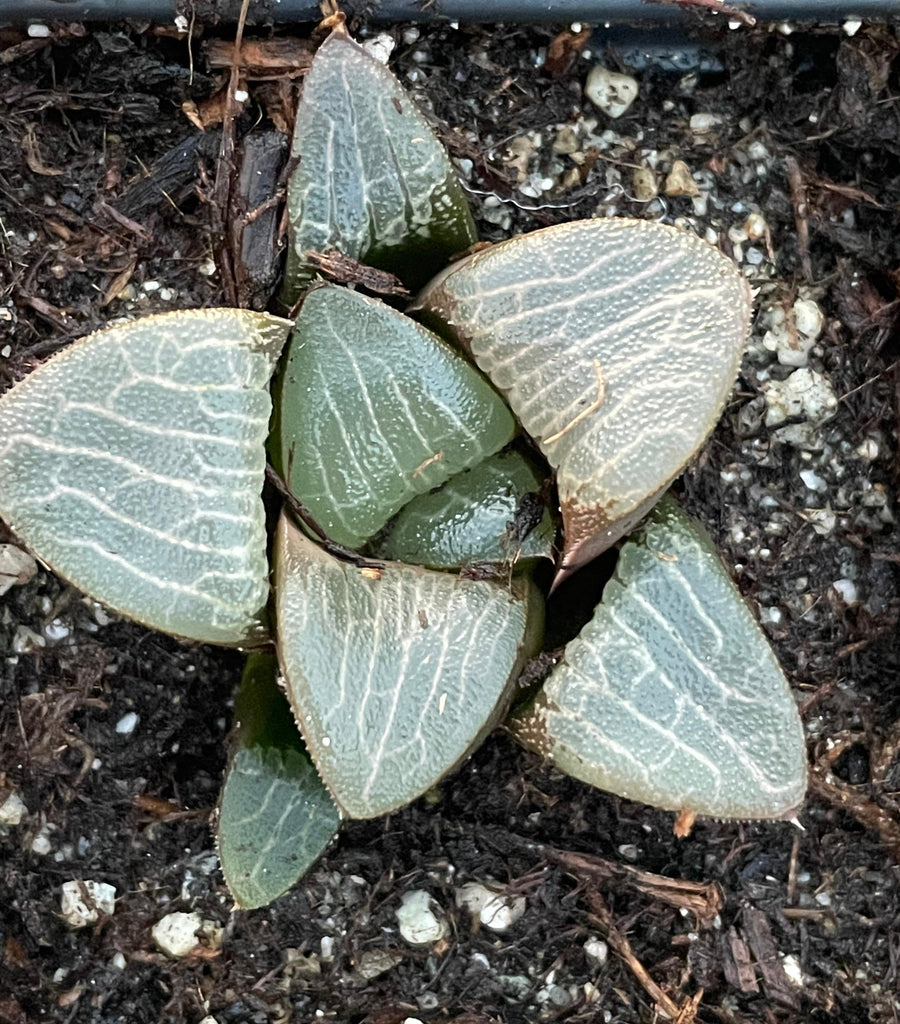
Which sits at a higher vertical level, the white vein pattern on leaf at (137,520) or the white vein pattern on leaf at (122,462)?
the white vein pattern on leaf at (122,462)

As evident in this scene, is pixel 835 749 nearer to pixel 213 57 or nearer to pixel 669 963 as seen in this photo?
pixel 669 963

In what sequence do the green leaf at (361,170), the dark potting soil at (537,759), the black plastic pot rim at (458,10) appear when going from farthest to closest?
the dark potting soil at (537,759), the black plastic pot rim at (458,10), the green leaf at (361,170)

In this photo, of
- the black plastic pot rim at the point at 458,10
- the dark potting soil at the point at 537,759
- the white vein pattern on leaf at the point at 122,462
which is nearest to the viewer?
the white vein pattern on leaf at the point at 122,462

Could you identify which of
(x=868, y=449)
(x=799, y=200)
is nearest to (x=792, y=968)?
(x=868, y=449)

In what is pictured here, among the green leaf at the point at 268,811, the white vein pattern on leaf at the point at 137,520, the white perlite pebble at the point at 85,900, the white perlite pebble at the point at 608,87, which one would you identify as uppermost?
the white perlite pebble at the point at 608,87

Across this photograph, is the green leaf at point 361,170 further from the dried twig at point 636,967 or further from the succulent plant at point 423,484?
the dried twig at point 636,967

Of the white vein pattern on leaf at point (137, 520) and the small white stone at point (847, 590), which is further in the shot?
the small white stone at point (847, 590)

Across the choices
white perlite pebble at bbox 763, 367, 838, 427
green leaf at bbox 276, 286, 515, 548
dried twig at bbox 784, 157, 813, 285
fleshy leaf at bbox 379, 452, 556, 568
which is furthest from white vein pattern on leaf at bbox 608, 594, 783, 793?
dried twig at bbox 784, 157, 813, 285

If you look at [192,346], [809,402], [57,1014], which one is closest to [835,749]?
[809,402]

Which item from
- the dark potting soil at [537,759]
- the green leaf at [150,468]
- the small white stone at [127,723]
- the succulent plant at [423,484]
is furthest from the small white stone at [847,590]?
the small white stone at [127,723]
